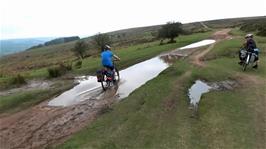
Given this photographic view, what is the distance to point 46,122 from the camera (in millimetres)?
11961

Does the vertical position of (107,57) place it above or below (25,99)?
above

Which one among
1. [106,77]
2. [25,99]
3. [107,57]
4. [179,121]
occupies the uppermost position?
[107,57]

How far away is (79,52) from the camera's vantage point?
207 ft

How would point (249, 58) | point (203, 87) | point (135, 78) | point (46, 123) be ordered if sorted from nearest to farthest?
point (46, 123) → point (203, 87) → point (249, 58) → point (135, 78)

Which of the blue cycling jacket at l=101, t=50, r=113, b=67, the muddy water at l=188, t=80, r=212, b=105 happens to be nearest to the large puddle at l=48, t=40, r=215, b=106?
the blue cycling jacket at l=101, t=50, r=113, b=67

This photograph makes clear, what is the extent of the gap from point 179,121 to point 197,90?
4.44m

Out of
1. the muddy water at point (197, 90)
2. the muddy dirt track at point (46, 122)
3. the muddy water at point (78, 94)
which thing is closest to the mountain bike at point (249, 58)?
the muddy water at point (197, 90)

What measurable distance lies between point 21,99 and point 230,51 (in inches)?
680

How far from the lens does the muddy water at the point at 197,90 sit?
12.8 meters

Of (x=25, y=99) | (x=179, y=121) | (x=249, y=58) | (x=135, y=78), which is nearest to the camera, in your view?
(x=179, y=121)

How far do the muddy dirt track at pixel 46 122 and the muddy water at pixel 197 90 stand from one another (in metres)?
3.47

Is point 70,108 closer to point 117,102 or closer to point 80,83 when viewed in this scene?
point 117,102

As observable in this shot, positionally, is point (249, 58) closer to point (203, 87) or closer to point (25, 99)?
point (203, 87)

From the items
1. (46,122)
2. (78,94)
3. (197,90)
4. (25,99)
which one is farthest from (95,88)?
(197,90)
